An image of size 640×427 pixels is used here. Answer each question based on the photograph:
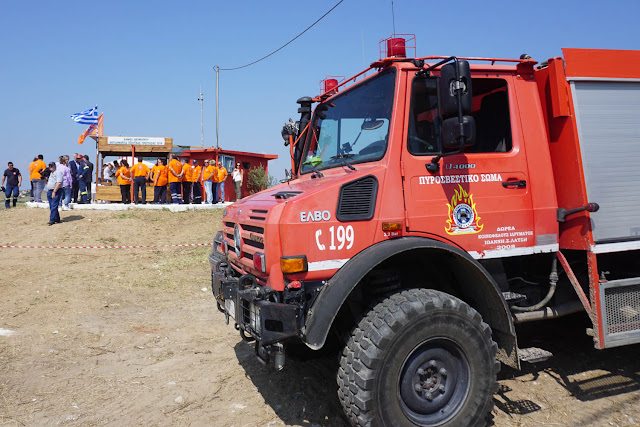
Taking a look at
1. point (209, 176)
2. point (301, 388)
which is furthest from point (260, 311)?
point (209, 176)

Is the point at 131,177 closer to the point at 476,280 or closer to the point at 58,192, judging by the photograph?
the point at 58,192

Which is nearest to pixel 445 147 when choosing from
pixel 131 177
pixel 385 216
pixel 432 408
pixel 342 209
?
pixel 385 216

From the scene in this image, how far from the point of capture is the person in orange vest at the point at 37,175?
15.9m

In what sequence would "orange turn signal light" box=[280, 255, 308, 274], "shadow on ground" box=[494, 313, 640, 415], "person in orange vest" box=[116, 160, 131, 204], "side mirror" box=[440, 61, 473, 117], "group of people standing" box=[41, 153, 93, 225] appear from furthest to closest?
"person in orange vest" box=[116, 160, 131, 204], "group of people standing" box=[41, 153, 93, 225], "shadow on ground" box=[494, 313, 640, 415], "side mirror" box=[440, 61, 473, 117], "orange turn signal light" box=[280, 255, 308, 274]

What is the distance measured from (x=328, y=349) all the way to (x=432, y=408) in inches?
50.1

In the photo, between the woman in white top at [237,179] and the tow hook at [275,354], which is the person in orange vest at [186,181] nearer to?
the woman in white top at [237,179]

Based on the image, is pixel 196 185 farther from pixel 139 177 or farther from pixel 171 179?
pixel 139 177

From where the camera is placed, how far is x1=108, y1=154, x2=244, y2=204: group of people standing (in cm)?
1548

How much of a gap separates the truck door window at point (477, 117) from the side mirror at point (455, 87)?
232mm

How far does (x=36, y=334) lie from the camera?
19.6 ft

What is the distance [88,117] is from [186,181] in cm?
577

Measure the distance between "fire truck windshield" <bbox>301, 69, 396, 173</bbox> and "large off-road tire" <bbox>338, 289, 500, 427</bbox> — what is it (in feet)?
3.95

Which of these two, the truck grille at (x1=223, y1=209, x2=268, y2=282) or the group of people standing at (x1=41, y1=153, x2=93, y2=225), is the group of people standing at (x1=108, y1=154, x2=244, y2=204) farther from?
the truck grille at (x1=223, y1=209, x2=268, y2=282)

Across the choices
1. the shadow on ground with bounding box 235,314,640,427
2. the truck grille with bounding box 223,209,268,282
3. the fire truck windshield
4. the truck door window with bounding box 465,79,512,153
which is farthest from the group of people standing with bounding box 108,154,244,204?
the truck door window with bounding box 465,79,512,153
